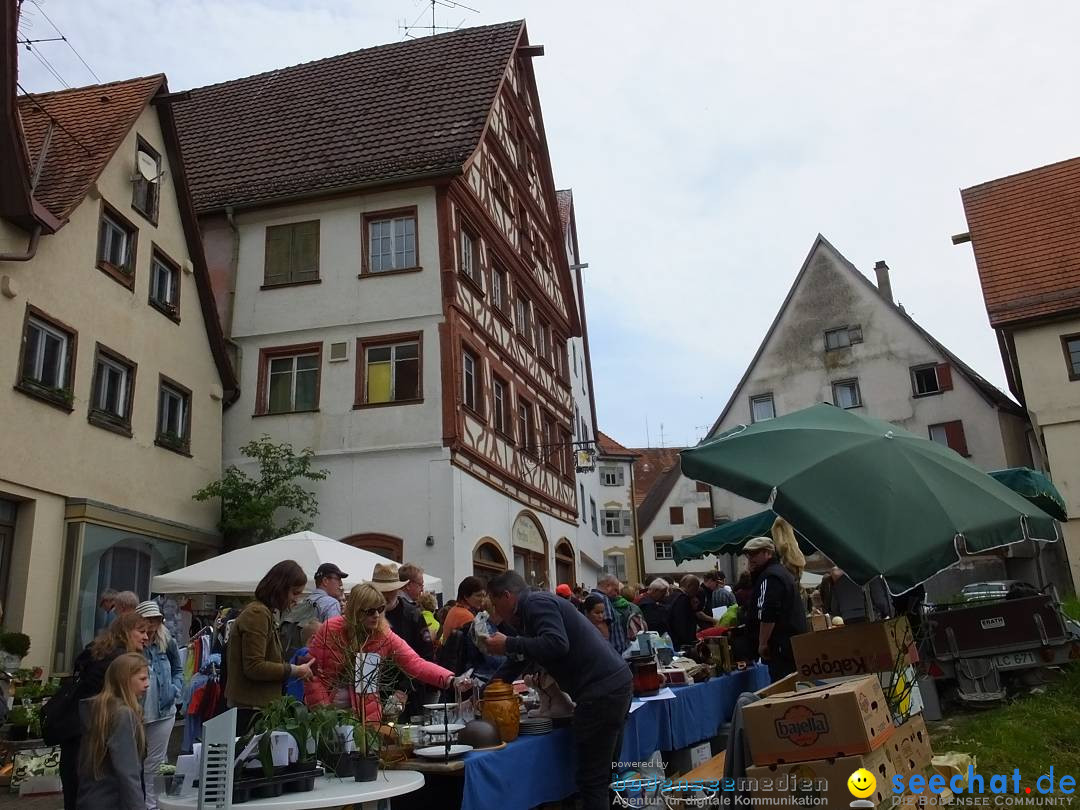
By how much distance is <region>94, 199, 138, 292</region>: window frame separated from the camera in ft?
44.6

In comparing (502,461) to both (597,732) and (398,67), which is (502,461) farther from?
(597,732)

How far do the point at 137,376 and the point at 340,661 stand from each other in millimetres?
10786

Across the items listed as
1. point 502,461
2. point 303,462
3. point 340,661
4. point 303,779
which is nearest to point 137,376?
point 303,462

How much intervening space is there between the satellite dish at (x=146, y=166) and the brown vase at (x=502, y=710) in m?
12.9

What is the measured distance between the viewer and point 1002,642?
9.94 metres

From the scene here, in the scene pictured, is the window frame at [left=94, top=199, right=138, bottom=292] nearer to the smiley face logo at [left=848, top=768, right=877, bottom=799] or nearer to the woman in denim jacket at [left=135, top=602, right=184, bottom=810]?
the woman in denim jacket at [left=135, top=602, right=184, bottom=810]

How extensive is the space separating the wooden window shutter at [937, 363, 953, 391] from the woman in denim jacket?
27.4m

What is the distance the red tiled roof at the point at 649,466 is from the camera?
191ft

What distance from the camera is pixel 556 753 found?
16.9ft

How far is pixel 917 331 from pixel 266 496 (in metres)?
23.2

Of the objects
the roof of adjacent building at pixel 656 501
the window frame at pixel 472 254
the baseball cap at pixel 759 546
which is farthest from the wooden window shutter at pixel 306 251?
the roof of adjacent building at pixel 656 501

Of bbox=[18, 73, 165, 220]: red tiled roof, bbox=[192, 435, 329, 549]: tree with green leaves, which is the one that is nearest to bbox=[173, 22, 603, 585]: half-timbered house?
bbox=[192, 435, 329, 549]: tree with green leaves

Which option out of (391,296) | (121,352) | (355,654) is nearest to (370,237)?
(391,296)

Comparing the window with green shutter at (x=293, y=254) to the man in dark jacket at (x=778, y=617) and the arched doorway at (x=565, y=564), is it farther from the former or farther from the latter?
the man in dark jacket at (x=778, y=617)
